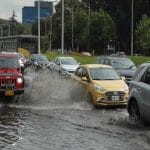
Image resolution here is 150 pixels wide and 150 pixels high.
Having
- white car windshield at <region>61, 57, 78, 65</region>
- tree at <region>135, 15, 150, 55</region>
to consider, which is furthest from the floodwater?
tree at <region>135, 15, 150, 55</region>

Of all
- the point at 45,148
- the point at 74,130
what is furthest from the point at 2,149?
the point at 74,130

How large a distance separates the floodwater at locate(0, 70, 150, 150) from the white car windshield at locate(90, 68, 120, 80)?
0.75 meters

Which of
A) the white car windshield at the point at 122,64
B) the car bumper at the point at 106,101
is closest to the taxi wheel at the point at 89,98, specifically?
the car bumper at the point at 106,101

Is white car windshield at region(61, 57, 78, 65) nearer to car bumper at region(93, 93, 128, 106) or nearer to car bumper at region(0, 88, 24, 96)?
car bumper at region(0, 88, 24, 96)

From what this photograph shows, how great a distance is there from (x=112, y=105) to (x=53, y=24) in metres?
96.8

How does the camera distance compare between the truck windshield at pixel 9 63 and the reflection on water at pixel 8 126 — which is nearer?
the reflection on water at pixel 8 126

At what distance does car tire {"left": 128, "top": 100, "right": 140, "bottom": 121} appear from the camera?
14.3 m

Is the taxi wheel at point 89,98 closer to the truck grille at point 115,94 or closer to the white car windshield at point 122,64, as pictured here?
the truck grille at point 115,94

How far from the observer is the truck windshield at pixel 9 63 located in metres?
21.4

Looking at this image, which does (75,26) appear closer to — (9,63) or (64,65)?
(64,65)

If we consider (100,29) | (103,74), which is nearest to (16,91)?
(103,74)

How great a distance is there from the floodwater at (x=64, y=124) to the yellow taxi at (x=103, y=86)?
30 centimetres

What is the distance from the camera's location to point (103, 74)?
19953mm

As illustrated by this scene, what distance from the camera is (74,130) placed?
13.4 metres
